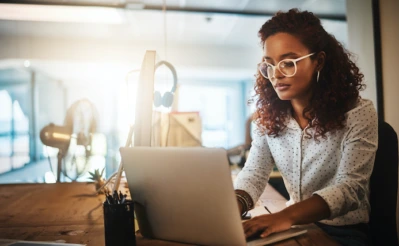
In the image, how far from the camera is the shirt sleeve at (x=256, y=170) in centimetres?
→ 116

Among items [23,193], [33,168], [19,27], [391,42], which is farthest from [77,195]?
[33,168]

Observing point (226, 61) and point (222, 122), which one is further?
point (222, 122)

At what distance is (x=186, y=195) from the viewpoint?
726 millimetres

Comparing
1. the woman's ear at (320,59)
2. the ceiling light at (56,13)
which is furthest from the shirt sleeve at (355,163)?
the ceiling light at (56,13)

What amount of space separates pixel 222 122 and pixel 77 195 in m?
8.14

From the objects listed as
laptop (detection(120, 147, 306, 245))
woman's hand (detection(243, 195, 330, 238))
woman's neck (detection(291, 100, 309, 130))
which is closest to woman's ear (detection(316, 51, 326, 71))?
woman's neck (detection(291, 100, 309, 130))

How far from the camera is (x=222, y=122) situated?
9602 millimetres

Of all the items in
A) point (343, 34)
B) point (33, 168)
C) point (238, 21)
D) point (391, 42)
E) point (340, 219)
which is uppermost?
point (238, 21)

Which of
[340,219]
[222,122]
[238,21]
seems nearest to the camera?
A: [340,219]

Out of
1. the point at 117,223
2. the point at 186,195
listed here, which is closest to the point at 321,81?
the point at 186,195

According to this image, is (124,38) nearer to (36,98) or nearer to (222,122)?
(36,98)

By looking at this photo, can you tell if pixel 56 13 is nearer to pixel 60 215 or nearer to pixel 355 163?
pixel 60 215

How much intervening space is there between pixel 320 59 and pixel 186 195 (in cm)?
80

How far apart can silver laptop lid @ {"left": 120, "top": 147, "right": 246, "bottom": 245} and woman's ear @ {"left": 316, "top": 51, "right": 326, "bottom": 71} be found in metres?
0.75
